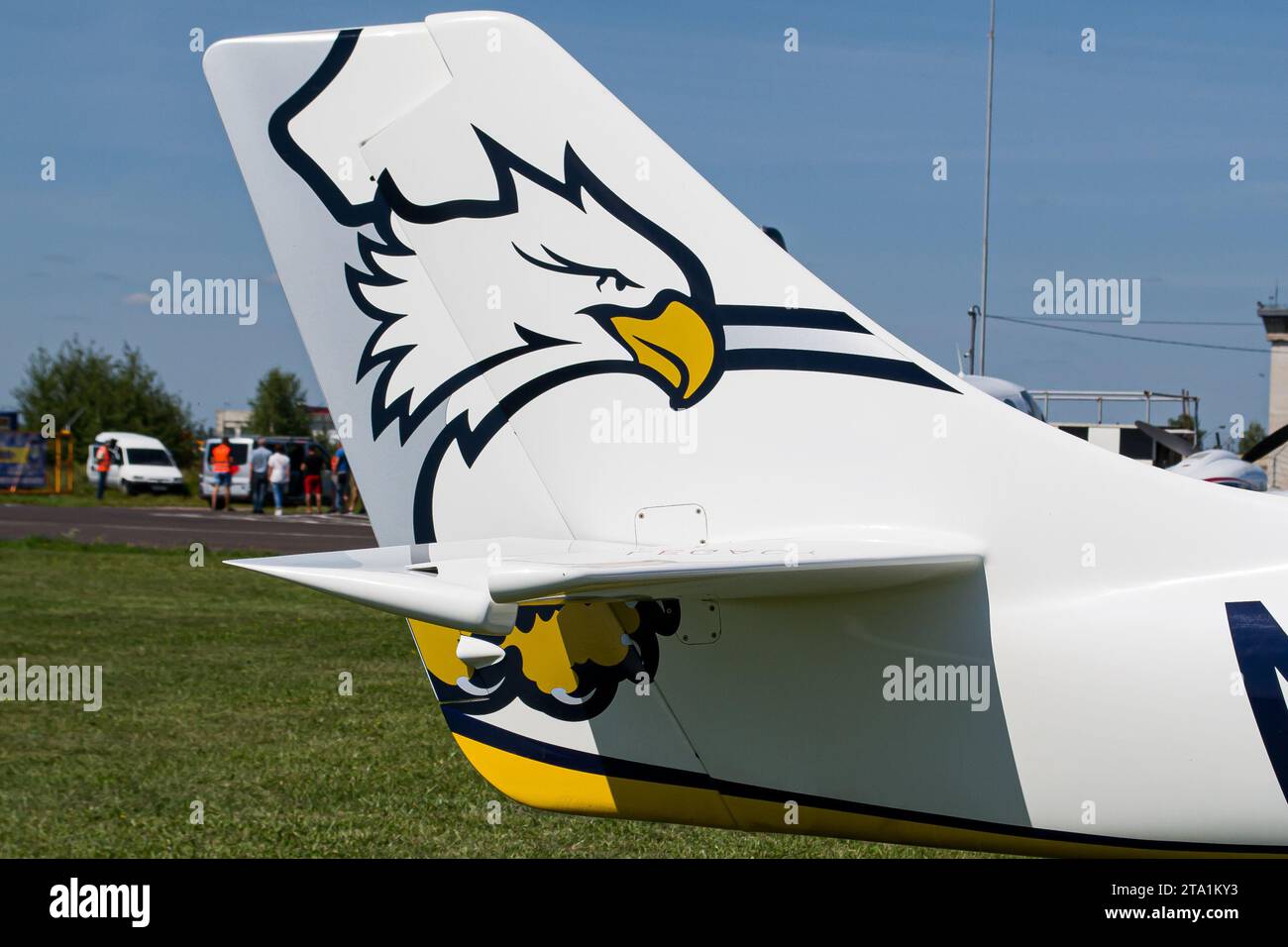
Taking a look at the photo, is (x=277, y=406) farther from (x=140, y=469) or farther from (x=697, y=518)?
(x=697, y=518)

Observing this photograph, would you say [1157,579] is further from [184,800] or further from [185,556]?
[185,556]

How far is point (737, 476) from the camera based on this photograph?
3.45 metres

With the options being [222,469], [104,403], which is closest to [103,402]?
[104,403]

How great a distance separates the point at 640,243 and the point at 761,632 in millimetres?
1093

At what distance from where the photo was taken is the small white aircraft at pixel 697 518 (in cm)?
299

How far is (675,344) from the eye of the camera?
11.5ft

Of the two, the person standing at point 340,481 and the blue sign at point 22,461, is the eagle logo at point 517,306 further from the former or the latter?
the blue sign at point 22,461

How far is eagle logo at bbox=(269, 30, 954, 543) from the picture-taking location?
3.44m

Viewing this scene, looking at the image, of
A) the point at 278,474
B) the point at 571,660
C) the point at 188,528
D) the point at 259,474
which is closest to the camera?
the point at 571,660

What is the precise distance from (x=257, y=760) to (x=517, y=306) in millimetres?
4725

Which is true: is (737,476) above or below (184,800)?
above

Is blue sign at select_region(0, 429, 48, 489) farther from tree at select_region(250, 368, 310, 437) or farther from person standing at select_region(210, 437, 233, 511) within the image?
tree at select_region(250, 368, 310, 437)

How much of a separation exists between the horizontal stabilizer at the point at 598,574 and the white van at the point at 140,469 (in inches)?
1530
